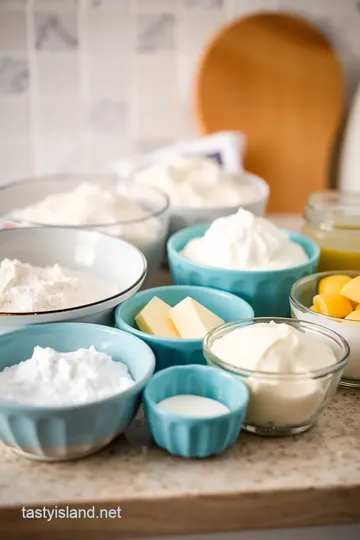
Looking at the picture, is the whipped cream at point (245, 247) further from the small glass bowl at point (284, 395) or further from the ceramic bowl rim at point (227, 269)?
the small glass bowl at point (284, 395)

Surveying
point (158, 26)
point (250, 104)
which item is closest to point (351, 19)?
point (250, 104)

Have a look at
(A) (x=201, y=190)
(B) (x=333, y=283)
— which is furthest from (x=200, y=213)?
(B) (x=333, y=283)

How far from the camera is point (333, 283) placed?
0.98 m

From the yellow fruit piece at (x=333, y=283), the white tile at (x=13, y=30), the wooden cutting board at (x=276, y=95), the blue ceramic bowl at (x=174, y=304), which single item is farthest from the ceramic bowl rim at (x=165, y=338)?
the white tile at (x=13, y=30)

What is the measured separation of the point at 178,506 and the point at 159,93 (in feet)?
3.76

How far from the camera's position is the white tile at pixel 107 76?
63.8 inches

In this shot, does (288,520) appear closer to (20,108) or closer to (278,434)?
(278,434)

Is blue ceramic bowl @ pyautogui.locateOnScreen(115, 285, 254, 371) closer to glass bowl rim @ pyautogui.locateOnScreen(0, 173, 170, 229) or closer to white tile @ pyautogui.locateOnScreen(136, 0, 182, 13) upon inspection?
glass bowl rim @ pyautogui.locateOnScreen(0, 173, 170, 229)

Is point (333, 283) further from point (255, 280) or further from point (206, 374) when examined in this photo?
point (206, 374)

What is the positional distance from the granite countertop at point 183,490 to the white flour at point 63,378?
2.9 inches

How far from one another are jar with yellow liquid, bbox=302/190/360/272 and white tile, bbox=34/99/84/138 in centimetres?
66

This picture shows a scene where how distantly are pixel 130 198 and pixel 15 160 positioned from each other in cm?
55

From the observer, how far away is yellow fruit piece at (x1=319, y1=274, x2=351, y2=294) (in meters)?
0.97

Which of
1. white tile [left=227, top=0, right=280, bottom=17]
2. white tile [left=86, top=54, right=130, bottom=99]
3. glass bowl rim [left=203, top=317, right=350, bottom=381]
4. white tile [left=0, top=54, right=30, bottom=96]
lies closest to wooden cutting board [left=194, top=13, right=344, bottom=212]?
white tile [left=227, top=0, right=280, bottom=17]
